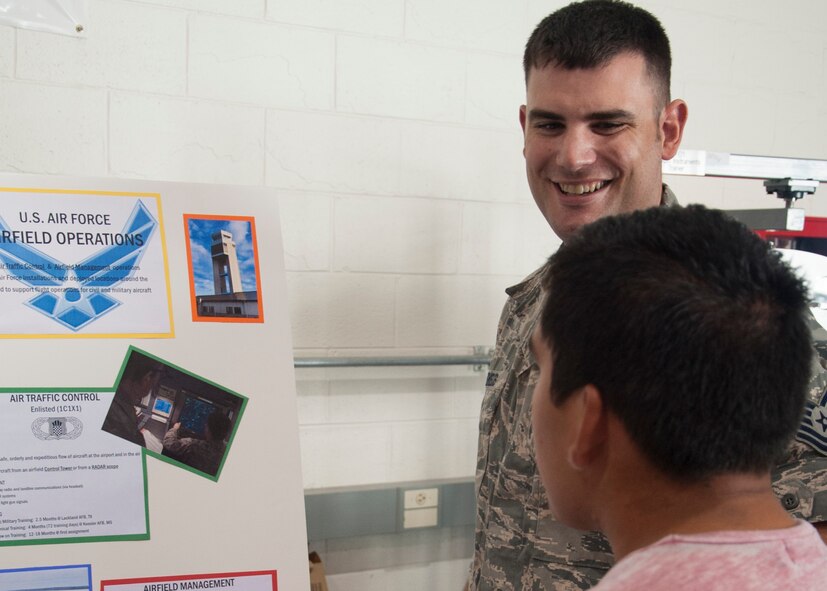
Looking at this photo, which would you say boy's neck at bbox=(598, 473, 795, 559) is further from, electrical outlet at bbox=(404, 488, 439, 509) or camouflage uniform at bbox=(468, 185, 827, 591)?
electrical outlet at bbox=(404, 488, 439, 509)

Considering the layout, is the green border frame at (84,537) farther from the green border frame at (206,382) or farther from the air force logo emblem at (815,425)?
the air force logo emblem at (815,425)

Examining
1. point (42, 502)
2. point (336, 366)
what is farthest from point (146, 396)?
point (336, 366)

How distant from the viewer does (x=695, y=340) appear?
0.60 metres

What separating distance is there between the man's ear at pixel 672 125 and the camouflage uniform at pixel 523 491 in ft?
0.25

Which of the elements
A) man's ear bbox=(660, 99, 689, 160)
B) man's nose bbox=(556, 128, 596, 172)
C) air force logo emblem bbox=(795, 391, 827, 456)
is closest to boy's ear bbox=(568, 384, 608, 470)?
air force logo emblem bbox=(795, 391, 827, 456)

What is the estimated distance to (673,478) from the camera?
2.11 feet

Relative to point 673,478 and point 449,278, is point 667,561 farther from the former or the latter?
point 449,278

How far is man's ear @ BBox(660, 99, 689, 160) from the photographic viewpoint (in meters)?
1.22

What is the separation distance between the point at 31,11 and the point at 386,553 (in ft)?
5.24

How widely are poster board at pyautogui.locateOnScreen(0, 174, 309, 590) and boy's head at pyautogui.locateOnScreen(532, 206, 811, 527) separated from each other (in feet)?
2.49

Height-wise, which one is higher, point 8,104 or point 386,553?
point 8,104

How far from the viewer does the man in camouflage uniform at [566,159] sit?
1.14m

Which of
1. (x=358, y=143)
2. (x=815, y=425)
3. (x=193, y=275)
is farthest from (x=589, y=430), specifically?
(x=358, y=143)

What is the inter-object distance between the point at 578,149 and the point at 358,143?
0.82 m
